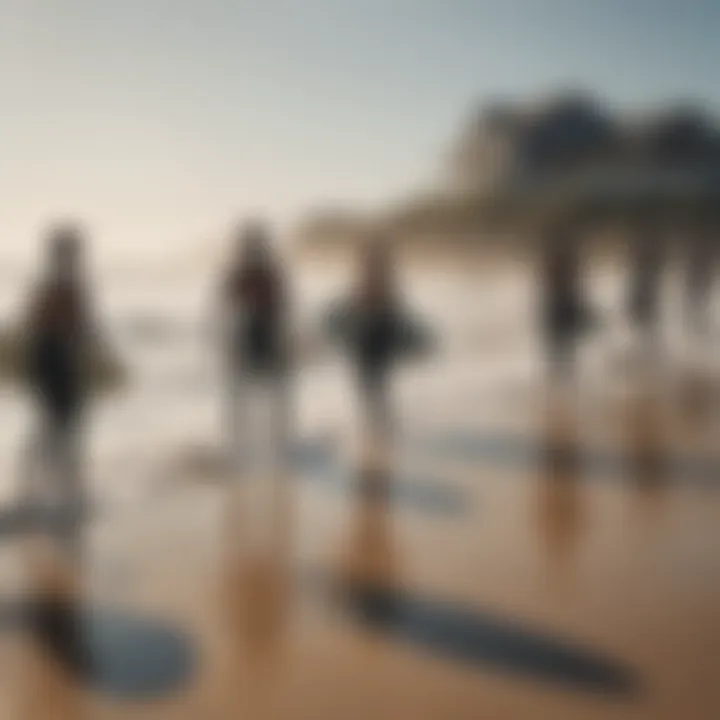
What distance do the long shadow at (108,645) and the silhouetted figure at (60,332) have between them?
134 cm

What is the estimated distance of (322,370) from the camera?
27.2ft

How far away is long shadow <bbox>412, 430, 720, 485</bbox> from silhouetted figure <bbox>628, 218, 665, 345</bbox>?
14.7 ft

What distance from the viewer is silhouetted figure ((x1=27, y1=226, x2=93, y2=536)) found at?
14.1 ft

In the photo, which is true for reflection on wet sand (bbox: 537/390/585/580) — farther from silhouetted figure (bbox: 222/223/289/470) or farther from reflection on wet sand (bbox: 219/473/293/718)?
silhouetted figure (bbox: 222/223/289/470)

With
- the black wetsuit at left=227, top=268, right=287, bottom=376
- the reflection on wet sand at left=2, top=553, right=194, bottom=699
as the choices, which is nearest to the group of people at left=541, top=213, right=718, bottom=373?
the black wetsuit at left=227, top=268, right=287, bottom=376

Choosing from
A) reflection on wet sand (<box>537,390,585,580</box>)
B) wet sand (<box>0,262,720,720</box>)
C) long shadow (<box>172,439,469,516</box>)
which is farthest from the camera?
long shadow (<box>172,439,469,516</box>)

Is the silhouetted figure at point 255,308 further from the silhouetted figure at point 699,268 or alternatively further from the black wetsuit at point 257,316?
the silhouetted figure at point 699,268

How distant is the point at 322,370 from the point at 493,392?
1.53 metres

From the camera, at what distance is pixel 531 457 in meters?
A: 5.36

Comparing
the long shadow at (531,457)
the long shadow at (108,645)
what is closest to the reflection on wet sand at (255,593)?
the long shadow at (108,645)

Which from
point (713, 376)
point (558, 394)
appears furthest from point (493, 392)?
point (713, 376)

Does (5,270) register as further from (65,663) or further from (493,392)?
(65,663)

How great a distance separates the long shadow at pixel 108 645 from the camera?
2.65 metres

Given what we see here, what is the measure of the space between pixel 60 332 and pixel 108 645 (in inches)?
71.4
